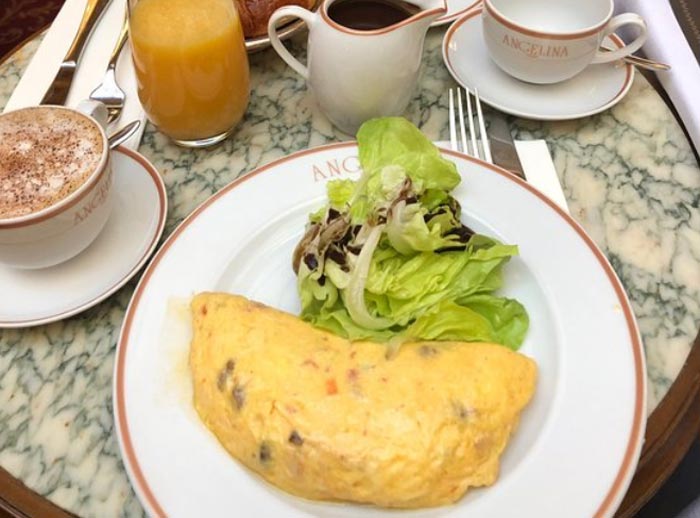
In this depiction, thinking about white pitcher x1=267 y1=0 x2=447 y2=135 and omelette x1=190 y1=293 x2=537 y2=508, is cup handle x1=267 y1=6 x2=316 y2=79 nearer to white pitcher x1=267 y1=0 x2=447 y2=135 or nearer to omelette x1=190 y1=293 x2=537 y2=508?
white pitcher x1=267 y1=0 x2=447 y2=135

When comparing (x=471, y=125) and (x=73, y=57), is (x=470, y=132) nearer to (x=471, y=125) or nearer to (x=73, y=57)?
(x=471, y=125)

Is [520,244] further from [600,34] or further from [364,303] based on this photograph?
[600,34]

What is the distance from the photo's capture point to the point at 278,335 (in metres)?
0.83

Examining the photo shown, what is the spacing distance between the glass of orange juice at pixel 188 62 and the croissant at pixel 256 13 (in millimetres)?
156

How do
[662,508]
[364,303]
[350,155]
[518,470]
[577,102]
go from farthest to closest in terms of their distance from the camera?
[662,508], [577,102], [350,155], [364,303], [518,470]

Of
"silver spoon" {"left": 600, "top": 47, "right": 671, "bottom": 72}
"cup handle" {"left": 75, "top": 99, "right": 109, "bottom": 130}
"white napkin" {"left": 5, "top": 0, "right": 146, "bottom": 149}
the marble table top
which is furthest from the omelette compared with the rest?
"silver spoon" {"left": 600, "top": 47, "right": 671, "bottom": 72}

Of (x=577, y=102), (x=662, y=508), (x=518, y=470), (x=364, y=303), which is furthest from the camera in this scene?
(x=662, y=508)

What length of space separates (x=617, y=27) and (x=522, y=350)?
0.63 m

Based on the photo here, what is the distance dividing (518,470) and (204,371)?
375 millimetres

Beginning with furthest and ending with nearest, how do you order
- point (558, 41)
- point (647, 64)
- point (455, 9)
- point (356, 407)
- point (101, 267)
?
point (455, 9) → point (647, 64) → point (558, 41) → point (101, 267) → point (356, 407)

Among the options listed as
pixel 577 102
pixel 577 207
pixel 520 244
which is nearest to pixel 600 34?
pixel 577 102

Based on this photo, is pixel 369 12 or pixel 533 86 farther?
pixel 533 86

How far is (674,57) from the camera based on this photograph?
1.23 m

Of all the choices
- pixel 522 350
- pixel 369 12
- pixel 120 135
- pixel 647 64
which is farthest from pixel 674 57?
pixel 120 135
